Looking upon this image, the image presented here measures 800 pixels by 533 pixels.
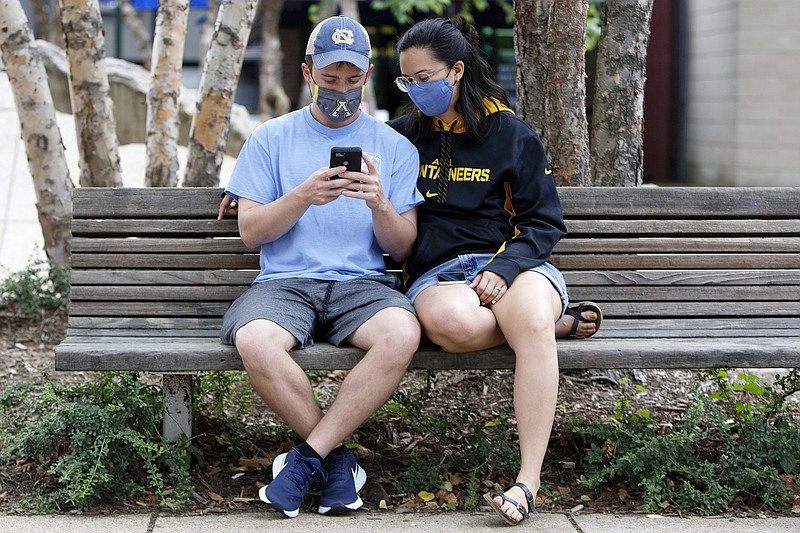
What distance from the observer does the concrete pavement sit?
332cm

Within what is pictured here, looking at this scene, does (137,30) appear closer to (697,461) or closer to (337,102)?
(337,102)

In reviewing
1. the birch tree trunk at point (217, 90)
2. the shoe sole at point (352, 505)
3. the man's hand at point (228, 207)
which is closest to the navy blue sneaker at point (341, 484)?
the shoe sole at point (352, 505)

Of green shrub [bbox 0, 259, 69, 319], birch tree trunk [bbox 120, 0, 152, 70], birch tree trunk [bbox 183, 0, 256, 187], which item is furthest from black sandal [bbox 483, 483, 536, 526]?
birch tree trunk [bbox 120, 0, 152, 70]

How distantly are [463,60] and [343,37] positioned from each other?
45cm

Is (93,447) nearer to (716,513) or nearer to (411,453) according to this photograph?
(411,453)

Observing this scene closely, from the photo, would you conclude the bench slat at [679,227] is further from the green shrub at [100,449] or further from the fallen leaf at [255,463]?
the green shrub at [100,449]

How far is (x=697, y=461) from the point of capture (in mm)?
3787

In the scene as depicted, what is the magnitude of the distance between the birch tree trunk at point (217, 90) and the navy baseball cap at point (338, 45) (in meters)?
1.57

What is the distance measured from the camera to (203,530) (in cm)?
331

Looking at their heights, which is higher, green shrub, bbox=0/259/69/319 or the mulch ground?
green shrub, bbox=0/259/69/319

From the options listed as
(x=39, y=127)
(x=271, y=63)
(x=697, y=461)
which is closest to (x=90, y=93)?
(x=39, y=127)

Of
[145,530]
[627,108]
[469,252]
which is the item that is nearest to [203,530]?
[145,530]

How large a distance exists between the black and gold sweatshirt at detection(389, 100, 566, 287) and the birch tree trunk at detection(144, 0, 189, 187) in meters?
2.28

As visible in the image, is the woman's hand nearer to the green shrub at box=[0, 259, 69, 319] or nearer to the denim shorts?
the denim shorts
